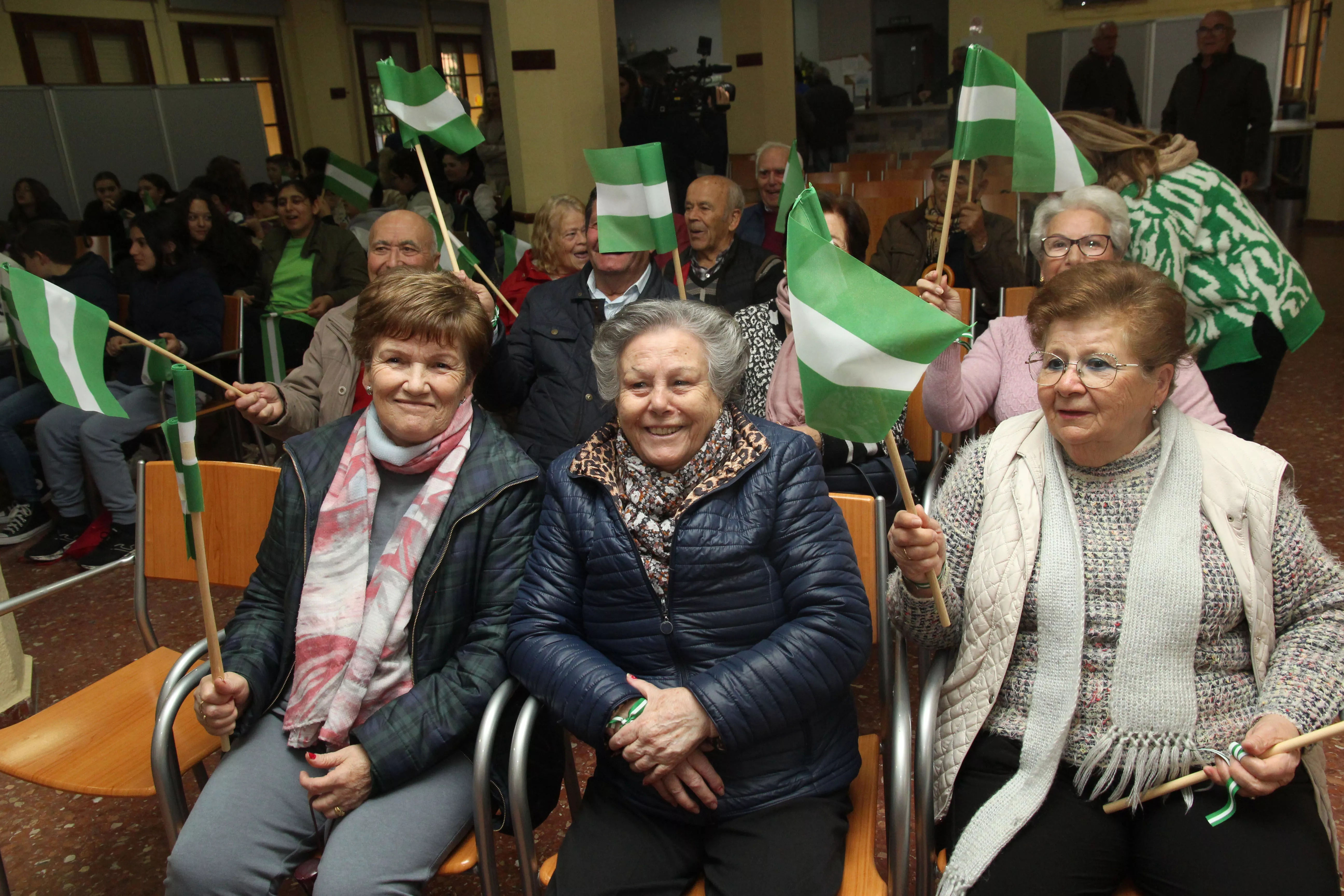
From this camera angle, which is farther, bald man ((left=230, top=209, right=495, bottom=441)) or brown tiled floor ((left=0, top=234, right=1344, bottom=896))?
bald man ((left=230, top=209, right=495, bottom=441))

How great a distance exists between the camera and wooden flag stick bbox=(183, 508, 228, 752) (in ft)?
4.84

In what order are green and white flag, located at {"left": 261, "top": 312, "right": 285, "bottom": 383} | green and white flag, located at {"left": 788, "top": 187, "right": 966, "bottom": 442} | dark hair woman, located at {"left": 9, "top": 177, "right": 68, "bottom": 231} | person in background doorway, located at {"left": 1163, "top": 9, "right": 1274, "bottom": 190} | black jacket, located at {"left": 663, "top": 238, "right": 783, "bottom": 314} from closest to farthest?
green and white flag, located at {"left": 788, "top": 187, "right": 966, "bottom": 442} → black jacket, located at {"left": 663, "top": 238, "right": 783, "bottom": 314} → green and white flag, located at {"left": 261, "top": 312, "right": 285, "bottom": 383} → person in background doorway, located at {"left": 1163, "top": 9, "right": 1274, "bottom": 190} → dark hair woman, located at {"left": 9, "top": 177, "right": 68, "bottom": 231}

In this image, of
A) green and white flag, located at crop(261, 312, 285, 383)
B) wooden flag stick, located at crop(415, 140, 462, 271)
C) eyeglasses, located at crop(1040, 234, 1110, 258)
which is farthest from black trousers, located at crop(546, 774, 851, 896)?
green and white flag, located at crop(261, 312, 285, 383)

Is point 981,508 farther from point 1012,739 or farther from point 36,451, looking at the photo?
point 36,451

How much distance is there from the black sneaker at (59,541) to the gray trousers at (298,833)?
2808 mm

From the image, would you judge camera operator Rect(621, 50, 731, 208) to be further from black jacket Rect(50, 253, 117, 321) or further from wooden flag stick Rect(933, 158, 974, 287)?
wooden flag stick Rect(933, 158, 974, 287)

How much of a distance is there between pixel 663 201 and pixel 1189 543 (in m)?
1.41

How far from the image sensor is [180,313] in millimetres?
4215

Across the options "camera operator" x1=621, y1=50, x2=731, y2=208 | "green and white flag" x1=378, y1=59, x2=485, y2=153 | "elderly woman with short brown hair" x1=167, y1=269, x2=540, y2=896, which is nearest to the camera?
"elderly woman with short brown hair" x1=167, y1=269, x2=540, y2=896

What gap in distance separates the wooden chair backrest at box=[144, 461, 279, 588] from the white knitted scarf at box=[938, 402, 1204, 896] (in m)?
1.49

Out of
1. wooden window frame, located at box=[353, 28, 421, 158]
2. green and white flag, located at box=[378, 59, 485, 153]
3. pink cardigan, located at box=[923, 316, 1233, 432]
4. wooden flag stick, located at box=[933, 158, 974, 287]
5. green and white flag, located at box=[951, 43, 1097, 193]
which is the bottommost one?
pink cardigan, located at box=[923, 316, 1233, 432]

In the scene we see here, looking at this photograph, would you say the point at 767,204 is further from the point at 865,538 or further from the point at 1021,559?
the point at 1021,559

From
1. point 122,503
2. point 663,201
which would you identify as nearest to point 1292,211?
point 663,201

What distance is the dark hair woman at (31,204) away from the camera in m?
6.79
